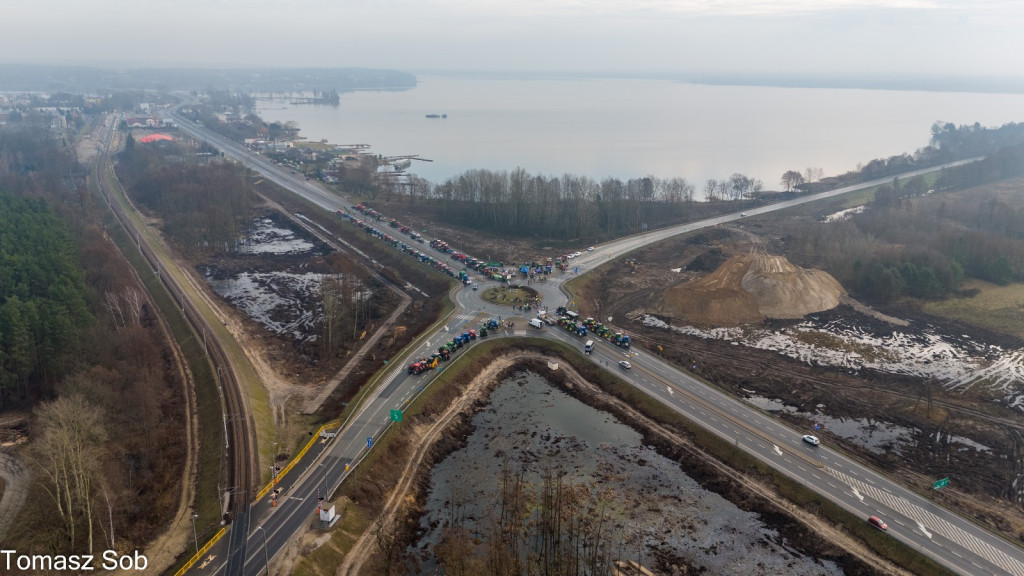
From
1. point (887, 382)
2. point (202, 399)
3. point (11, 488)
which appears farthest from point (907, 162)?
point (11, 488)

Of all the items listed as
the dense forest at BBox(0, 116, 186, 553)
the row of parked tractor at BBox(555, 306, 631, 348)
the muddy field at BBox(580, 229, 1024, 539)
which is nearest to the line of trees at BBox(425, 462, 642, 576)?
the dense forest at BBox(0, 116, 186, 553)

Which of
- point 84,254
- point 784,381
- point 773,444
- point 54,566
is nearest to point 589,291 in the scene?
point 784,381

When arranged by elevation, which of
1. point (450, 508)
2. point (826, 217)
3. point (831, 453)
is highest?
point (826, 217)

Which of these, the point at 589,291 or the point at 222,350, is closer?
the point at 222,350

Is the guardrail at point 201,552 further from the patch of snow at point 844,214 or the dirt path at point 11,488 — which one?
the patch of snow at point 844,214

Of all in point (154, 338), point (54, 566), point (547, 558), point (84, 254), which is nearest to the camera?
point (54, 566)

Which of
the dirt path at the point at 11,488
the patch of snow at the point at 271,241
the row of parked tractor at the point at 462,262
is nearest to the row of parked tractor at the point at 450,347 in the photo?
the row of parked tractor at the point at 462,262

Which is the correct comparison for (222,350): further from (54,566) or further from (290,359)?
(54,566)

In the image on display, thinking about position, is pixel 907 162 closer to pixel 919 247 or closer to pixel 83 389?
pixel 919 247
